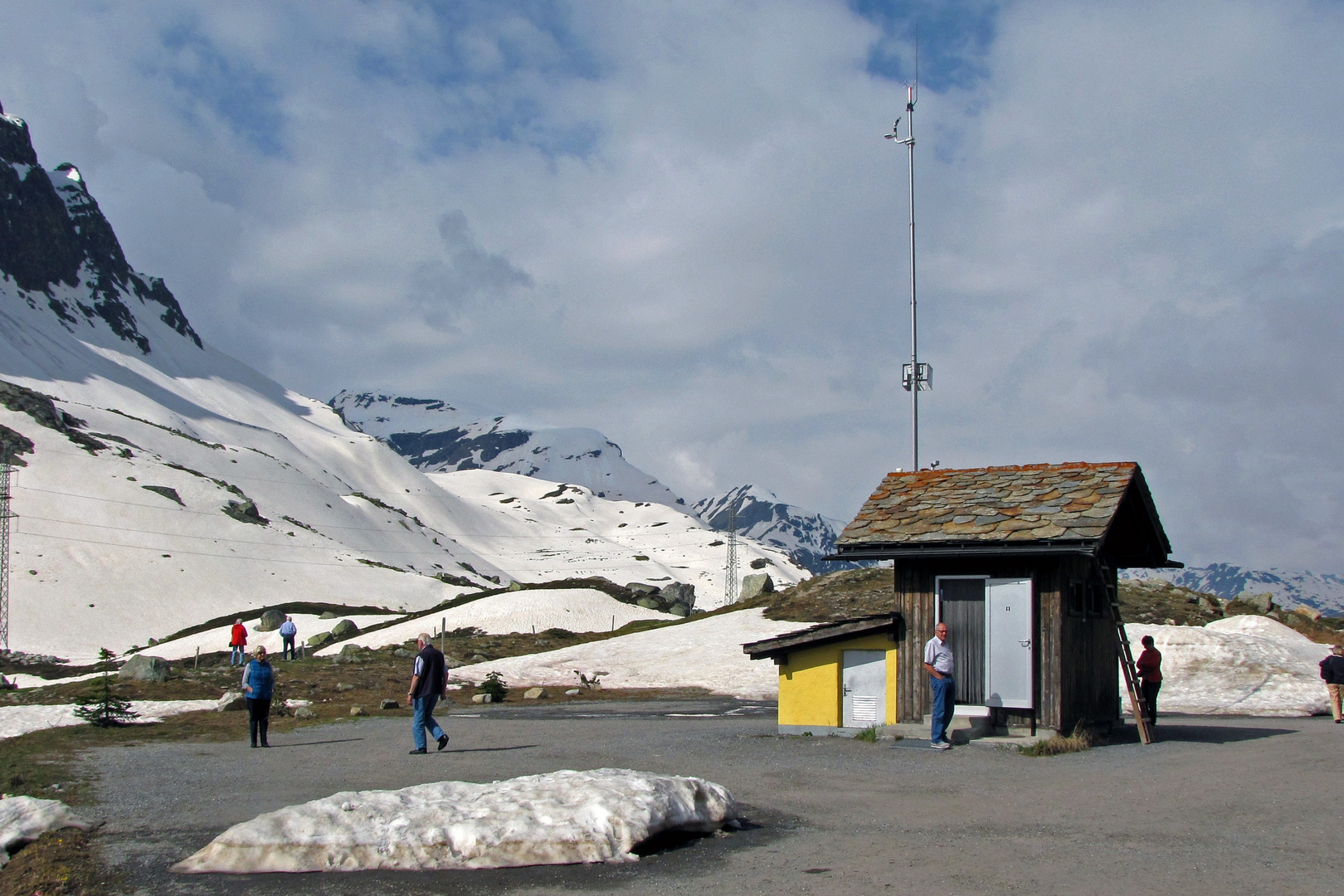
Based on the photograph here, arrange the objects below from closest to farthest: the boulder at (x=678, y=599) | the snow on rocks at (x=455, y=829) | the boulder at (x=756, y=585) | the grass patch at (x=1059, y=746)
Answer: the snow on rocks at (x=455, y=829) → the grass patch at (x=1059, y=746) → the boulder at (x=756, y=585) → the boulder at (x=678, y=599)

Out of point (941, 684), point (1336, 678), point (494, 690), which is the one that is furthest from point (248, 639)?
point (1336, 678)

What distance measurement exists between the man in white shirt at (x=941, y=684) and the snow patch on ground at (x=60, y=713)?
17.6 m

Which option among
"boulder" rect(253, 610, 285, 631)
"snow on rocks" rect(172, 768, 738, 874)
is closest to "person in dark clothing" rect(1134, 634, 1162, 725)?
"snow on rocks" rect(172, 768, 738, 874)

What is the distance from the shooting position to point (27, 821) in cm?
1016

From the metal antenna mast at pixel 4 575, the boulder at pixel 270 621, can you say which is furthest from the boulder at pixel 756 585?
the metal antenna mast at pixel 4 575

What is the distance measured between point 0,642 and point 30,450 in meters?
58.9

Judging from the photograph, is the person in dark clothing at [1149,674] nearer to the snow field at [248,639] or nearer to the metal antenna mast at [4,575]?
the snow field at [248,639]

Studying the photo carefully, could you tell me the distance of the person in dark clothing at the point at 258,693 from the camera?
1962cm

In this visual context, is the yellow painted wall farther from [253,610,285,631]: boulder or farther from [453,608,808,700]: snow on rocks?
[253,610,285,631]: boulder

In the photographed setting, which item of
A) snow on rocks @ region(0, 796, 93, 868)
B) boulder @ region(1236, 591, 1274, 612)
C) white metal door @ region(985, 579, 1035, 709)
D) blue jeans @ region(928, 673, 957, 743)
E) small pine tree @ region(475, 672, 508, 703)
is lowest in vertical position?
snow on rocks @ region(0, 796, 93, 868)

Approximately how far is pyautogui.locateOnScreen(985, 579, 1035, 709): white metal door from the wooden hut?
0.7 inches

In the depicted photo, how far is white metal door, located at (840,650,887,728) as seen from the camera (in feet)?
63.6

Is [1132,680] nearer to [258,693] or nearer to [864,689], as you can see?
[864,689]

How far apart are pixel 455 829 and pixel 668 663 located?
31634 millimetres
